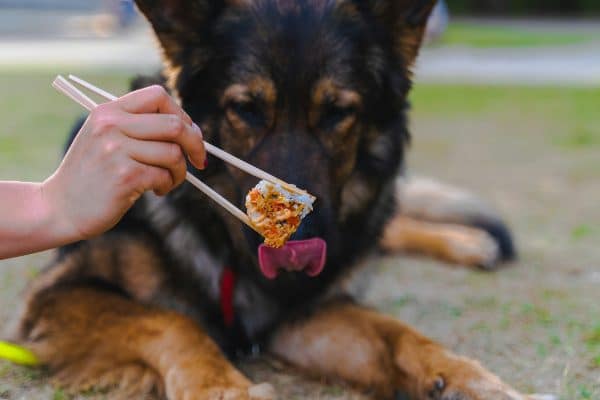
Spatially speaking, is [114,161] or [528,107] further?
[528,107]

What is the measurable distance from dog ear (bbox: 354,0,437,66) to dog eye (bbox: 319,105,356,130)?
440mm

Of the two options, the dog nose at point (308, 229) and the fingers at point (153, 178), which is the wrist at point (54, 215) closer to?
the fingers at point (153, 178)

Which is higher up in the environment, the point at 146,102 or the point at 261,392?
the point at 146,102

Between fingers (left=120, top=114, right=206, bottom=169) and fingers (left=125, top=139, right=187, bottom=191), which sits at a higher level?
fingers (left=120, top=114, right=206, bottom=169)

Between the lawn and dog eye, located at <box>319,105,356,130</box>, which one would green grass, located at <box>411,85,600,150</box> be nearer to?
the lawn

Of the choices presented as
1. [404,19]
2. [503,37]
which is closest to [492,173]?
[404,19]

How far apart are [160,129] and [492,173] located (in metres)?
5.71

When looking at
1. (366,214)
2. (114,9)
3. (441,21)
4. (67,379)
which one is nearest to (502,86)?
(441,21)

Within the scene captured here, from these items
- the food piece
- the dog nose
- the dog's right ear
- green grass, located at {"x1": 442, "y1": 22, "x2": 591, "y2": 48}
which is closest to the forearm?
the food piece

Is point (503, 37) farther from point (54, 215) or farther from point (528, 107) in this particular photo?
point (54, 215)

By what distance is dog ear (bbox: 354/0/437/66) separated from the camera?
3232 mm

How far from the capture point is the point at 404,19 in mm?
3275

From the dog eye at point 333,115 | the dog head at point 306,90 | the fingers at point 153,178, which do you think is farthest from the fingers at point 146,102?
the dog eye at point 333,115

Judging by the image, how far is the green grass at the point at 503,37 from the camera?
20.8 metres
